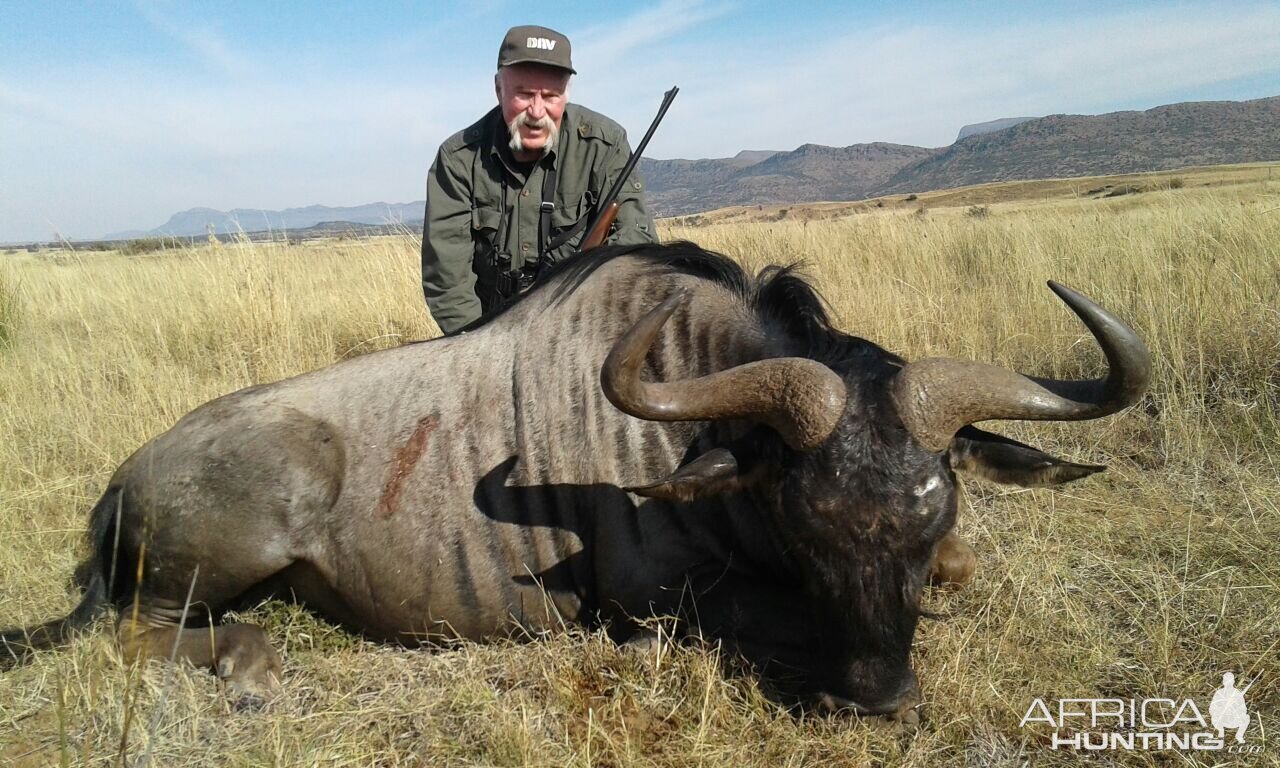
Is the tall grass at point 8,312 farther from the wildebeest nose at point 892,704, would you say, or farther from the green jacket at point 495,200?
the wildebeest nose at point 892,704

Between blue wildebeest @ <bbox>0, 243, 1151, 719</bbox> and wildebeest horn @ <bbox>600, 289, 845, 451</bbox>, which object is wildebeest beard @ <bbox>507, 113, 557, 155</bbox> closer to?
blue wildebeest @ <bbox>0, 243, 1151, 719</bbox>

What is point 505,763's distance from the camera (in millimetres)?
2326

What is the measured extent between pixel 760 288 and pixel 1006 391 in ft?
3.43

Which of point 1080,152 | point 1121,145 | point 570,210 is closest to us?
point 570,210

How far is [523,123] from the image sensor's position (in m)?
4.82

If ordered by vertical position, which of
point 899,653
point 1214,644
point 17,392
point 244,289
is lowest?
point 1214,644

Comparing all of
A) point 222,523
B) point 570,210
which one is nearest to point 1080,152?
point 570,210

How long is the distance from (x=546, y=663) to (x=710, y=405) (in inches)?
47.9

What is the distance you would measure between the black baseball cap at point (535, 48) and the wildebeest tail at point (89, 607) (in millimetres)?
3187

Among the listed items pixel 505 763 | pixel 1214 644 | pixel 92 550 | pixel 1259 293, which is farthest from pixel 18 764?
pixel 1259 293

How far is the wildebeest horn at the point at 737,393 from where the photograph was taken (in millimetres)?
2168

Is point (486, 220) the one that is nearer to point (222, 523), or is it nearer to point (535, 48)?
point (535, 48)

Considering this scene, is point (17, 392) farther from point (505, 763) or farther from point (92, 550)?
point (505, 763)

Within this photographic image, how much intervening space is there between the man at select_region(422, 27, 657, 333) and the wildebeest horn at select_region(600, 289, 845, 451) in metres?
2.89
